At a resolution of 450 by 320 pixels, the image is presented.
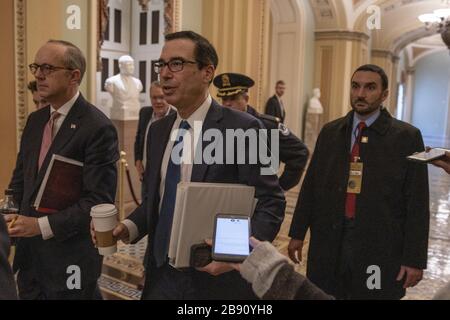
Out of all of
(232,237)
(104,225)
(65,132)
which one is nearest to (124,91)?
(65,132)

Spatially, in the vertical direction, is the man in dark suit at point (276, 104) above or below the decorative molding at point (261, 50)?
below

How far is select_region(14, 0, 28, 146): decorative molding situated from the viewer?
448 centimetres

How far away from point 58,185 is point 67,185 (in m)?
0.04

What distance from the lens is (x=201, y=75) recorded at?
1.93 meters

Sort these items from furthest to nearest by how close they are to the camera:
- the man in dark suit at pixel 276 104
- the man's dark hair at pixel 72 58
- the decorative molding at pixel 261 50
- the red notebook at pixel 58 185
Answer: the man in dark suit at pixel 276 104
the decorative molding at pixel 261 50
the man's dark hair at pixel 72 58
the red notebook at pixel 58 185

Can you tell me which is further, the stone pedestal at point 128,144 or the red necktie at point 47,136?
the stone pedestal at point 128,144

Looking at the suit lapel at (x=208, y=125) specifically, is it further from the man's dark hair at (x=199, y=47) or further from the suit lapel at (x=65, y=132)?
the suit lapel at (x=65, y=132)

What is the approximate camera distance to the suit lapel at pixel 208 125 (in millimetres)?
1875

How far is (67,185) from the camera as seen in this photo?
7.39ft

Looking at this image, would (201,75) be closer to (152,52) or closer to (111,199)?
(111,199)

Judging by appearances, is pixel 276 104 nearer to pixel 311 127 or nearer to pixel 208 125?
pixel 311 127

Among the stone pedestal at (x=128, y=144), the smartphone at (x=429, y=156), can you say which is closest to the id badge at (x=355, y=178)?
the smartphone at (x=429, y=156)

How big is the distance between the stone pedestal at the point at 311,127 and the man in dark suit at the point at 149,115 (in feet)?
27.0
